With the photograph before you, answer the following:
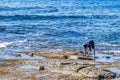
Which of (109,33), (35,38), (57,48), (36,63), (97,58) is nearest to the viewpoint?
(36,63)

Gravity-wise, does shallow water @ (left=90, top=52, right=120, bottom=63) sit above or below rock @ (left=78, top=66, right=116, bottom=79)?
below

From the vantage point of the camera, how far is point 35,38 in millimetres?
41656

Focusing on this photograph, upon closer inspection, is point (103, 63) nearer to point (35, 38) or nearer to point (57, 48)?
point (57, 48)

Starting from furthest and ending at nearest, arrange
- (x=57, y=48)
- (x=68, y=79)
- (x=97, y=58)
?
1. (x=57, y=48)
2. (x=97, y=58)
3. (x=68, y=79)

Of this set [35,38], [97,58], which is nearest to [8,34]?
[35,38]

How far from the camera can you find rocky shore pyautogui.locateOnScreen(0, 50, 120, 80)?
22.2 meters

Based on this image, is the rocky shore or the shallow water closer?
the rocky shore

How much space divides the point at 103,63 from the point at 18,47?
1057 cm

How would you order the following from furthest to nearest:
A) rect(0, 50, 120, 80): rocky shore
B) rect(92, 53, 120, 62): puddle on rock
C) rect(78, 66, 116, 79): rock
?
rect(92, 53, 120, 62): puddle on rock → rect(0, 50, 120, 80): rocky shore → rect(78, 66, 116, 79): rock

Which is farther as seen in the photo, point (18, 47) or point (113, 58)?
point (18, 47)

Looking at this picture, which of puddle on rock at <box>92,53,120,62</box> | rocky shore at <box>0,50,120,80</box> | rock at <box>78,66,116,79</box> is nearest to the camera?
rock at <box>78,66,116,79</box>

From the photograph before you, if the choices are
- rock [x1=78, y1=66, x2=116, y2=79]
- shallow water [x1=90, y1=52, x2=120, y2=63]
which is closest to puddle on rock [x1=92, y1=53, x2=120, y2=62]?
shallow water [x1=90, y1=52, x2=120, y2=63]

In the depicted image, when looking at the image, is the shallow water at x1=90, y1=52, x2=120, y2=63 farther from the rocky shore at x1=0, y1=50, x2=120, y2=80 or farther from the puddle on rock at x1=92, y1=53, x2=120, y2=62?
the rocky shore at x1=0, y1=50, x2=120, y2=80

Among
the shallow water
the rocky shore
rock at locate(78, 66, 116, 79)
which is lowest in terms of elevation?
the shallow water
